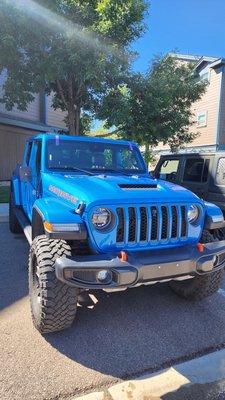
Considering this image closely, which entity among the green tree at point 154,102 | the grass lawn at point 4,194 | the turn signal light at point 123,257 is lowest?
the grass lawn at point 4,194

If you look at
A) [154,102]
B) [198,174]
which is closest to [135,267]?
[198,174]

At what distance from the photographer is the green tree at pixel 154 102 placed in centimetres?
976

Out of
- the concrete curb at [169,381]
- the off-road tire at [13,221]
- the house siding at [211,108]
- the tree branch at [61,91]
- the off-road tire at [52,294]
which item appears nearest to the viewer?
the concrete curb at [169,381]

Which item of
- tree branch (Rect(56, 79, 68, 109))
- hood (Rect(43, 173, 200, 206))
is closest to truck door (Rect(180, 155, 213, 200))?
hood (Rect(43, 173, 200, 206))

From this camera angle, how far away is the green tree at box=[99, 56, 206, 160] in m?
9.76

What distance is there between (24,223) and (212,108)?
54.9ft

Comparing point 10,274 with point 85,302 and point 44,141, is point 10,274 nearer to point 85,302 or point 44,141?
point 85,302

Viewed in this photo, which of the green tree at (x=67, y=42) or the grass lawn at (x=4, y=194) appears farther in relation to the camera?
the grass lawn at (x=4, y=194)

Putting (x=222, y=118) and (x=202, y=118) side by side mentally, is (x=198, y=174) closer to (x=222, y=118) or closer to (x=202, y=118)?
(x=222, y=118)

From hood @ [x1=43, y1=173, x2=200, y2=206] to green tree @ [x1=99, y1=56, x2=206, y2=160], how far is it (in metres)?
5.87

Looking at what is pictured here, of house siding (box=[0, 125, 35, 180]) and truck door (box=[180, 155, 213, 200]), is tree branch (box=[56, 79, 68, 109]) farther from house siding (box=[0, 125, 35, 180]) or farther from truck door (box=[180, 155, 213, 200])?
house siding (box=[0, 125, 35, 180])

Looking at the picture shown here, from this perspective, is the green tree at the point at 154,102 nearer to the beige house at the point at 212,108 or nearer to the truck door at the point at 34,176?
the truck door at the point at 34,176

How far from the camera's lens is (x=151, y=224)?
340 cm

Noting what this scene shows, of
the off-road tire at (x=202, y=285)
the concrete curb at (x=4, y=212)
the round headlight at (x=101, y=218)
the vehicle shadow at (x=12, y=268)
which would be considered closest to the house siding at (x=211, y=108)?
the concrete curb at (x=4, y=212)
